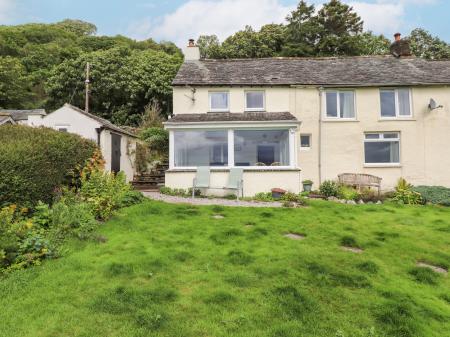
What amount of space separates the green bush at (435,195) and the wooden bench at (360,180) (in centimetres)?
174

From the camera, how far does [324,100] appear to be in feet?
56.8

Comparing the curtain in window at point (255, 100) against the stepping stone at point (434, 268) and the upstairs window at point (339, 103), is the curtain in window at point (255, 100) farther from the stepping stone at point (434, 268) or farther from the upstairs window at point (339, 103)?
the stepping stone at point (434, 268)

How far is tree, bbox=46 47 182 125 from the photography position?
33062mm

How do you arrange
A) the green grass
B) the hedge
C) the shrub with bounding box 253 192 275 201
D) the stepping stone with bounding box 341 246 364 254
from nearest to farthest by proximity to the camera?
the green grass → the hedge → the stepping stone with bounding box 341 246 364 254 → the shrub with bounding box 253 192 275 201

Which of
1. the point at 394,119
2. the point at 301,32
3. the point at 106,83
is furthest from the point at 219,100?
the point at 301,32

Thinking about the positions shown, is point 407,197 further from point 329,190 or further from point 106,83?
point 106,83

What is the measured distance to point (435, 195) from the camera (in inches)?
565

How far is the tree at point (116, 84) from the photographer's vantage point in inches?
1302

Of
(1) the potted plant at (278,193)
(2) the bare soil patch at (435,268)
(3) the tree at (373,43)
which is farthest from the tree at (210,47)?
(2) the bare soil patch at (435,268)

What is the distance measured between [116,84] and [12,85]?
13379 mm

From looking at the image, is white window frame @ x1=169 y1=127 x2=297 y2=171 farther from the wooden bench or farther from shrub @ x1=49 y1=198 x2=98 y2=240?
shrub @ x1=49 y1=198 x2=98 y2=240

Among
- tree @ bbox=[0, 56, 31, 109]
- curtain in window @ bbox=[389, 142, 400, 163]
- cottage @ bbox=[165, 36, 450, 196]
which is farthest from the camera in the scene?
tree @ bbox=[0, 56, 31, 109]

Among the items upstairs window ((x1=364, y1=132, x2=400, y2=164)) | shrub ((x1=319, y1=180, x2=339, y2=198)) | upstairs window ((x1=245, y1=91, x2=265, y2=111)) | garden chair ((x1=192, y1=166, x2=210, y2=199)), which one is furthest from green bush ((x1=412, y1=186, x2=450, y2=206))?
garden chair ((x1=192, y1=166, x2=210, y2=199))

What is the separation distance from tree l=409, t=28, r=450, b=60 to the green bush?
3424cm
